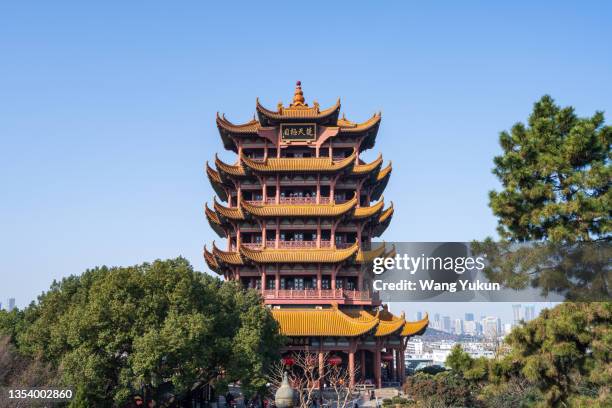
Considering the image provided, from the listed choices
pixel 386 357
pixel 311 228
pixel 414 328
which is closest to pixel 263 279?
pixel 311 228

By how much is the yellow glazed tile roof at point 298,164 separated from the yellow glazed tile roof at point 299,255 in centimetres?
582

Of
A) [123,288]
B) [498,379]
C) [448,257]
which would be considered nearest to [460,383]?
[448,257]

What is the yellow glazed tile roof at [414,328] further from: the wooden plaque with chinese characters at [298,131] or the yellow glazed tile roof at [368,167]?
the wooden plaque with chinese characters at [298,131]

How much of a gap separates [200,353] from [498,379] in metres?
13.8

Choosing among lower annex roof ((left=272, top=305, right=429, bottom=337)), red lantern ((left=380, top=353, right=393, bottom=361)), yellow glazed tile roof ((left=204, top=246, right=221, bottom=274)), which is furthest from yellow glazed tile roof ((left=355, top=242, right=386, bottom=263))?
yellow glazed tile roof ((left=204, top=246, right=221, bottom=274))

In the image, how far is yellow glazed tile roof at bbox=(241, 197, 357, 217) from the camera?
39781mm

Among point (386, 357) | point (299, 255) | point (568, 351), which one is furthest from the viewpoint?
point (386, 357)

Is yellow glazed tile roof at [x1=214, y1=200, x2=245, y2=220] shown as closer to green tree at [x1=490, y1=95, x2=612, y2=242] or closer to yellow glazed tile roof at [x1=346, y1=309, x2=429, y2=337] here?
yellow glazed tile roof at [x1=346, y1=309, x2=429, y2=337]

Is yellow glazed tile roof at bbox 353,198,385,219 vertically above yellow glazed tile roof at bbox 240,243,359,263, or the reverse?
yellow glazed tile roof at bbox 353,198,385,219

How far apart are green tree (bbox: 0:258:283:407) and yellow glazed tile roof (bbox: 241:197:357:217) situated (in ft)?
38.3

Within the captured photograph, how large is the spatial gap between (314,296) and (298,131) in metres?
13.0

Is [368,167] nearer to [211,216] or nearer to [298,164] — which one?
[298,164]

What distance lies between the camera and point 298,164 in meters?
42.1

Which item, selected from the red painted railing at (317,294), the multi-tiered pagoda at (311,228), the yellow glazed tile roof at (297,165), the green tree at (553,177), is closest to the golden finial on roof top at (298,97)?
the multi-tiered pagoda at (311,228)
